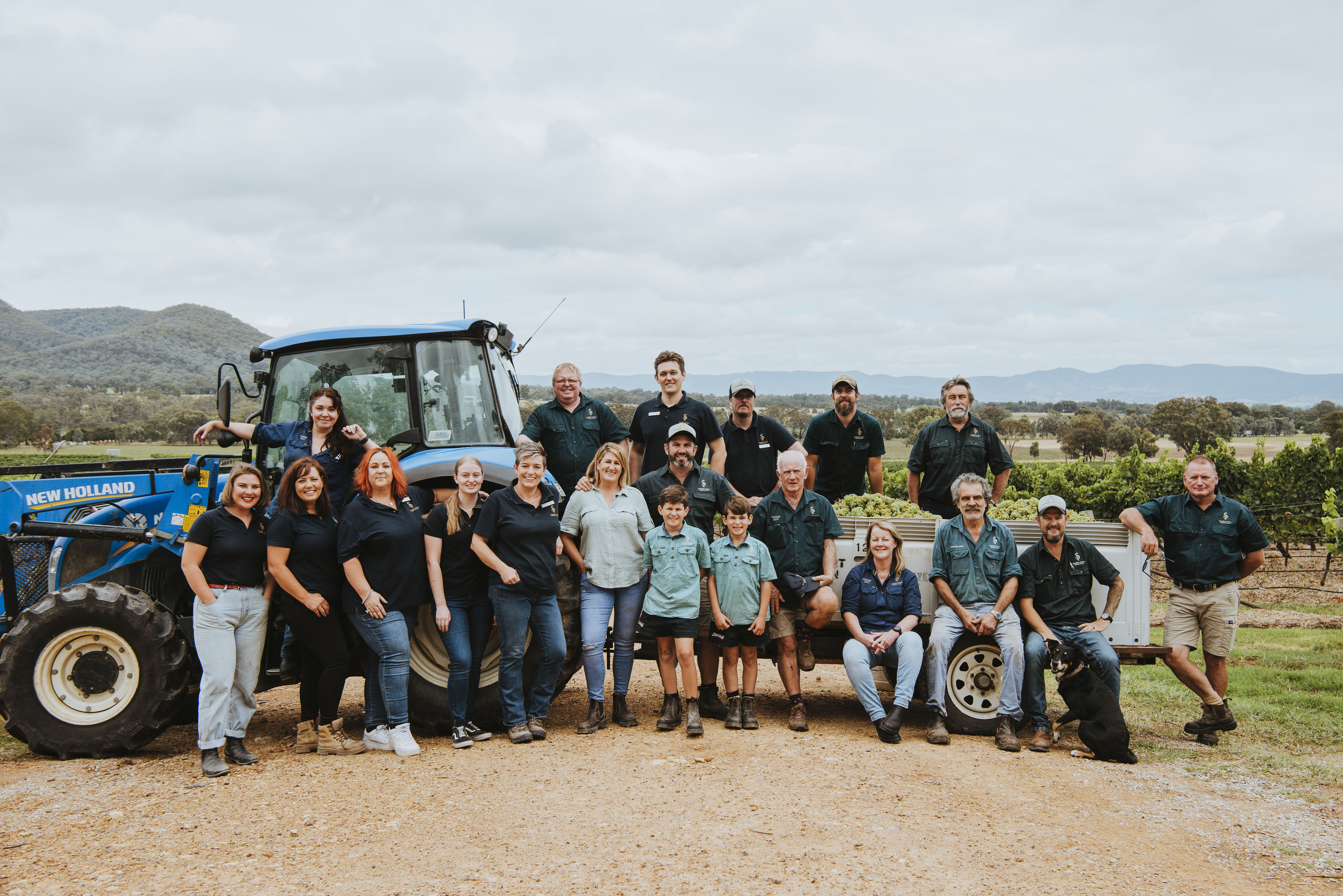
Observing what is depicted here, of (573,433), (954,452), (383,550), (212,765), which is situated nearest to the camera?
(212,765)

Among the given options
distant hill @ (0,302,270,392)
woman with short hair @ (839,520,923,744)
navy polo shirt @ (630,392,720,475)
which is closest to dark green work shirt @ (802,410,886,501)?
navy polo shirt @ (630,392,720,475)

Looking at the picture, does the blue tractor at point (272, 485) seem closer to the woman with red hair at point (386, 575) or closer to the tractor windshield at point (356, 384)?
the tractor windshield at point (356, 384)

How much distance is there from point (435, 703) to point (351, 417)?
2123 mm

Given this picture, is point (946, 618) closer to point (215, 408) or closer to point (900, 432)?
point (215, 408)

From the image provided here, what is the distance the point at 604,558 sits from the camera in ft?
20.9

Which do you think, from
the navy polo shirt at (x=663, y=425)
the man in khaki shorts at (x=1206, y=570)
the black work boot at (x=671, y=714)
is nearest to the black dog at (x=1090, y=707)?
the man in khaki shorts at (x=1206, y=570)

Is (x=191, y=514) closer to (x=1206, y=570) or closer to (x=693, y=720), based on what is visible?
(x=693, y=720)

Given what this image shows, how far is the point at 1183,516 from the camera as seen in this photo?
684 cm

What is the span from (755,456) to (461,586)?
106 inches

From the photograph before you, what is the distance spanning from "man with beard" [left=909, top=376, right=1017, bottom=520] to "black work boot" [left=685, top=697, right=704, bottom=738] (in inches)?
101

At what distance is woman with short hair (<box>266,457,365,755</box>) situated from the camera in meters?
5.61

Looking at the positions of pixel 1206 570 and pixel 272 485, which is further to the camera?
pixel 1206 570

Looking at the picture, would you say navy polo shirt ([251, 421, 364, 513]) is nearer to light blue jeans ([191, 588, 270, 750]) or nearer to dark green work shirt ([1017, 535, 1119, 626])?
light blue jeans ([191, 588, 270, 750])

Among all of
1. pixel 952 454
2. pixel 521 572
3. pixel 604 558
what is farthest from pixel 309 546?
pixel 952 454
